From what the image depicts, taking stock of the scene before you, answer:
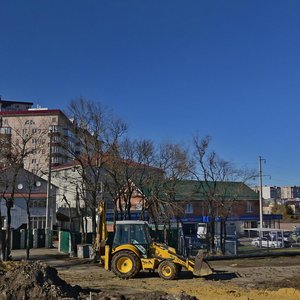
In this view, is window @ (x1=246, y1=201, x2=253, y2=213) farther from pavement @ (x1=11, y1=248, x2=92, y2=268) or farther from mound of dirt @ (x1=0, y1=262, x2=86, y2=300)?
mound of dirt @ (x1=0, y1=262, x2=86, y2=300)

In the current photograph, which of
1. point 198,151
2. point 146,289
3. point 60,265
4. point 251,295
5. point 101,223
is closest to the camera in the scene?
Answer: point 251,295

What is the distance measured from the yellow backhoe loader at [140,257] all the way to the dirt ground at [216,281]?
1.54 feet

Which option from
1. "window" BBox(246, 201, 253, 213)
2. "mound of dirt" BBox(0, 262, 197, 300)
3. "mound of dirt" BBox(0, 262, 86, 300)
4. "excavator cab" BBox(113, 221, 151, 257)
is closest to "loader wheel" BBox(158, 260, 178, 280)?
"excavator cab" BBox(113, 221, 151, 257)

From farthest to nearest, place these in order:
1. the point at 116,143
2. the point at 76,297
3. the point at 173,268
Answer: the point at 116,143, the point at 173,268, the point at 76,297

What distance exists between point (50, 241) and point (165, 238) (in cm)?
1180

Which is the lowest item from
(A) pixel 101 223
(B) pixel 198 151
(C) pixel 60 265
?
(C) pixel 60 265

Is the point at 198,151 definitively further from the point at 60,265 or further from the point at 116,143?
the point at 60,265

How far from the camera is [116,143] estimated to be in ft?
116

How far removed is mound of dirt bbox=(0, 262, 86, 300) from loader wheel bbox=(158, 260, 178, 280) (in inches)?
259

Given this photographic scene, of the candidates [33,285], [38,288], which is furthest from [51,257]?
[38,288]

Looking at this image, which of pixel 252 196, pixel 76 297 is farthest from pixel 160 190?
pixel 252 196

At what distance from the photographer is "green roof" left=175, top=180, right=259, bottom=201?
4516 cm

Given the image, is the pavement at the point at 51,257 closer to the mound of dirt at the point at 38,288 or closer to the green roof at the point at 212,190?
the green roof at the point at 212,190

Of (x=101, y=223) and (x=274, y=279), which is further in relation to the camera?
(x=101, y=223)
